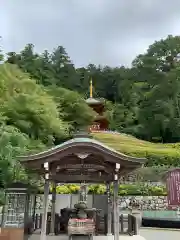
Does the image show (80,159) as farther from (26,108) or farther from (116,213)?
(26,108)

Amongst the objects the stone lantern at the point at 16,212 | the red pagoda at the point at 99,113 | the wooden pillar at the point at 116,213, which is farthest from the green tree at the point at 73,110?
the wooden pillar at the point at 116,213

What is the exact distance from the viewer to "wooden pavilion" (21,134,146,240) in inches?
354

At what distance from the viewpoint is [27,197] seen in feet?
32.5

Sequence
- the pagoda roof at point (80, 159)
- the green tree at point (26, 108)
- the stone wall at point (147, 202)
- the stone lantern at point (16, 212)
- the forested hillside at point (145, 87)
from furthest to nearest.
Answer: the forested hillside at point (145, 87) → the green tree at point (26, 108) → the stone wall at point (147, 202) → the stone lantern at point (16, 212) → the pagoda roof at point (80, 159)

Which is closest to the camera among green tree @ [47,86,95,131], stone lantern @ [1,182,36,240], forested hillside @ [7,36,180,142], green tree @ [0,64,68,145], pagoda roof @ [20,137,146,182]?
pagoda roof @ [20,137,146,182]

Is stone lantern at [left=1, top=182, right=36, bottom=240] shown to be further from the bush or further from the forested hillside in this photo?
the forested hillside

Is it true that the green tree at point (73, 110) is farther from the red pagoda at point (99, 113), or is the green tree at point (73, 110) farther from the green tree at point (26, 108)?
the red pagoda at point (99, 113)

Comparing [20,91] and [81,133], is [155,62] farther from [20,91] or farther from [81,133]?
[81,133]

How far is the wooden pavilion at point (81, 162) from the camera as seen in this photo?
29.5 ft

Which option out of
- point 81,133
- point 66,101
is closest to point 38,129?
point 66,101

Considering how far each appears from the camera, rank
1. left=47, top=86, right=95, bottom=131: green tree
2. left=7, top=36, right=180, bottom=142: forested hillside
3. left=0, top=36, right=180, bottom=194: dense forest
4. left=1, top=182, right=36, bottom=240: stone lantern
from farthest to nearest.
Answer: left=7, top=36, right=180, bottom=142: forested hillside, left=47, top=86, right=95, bottom=131: green tree, left=0, top=36, right=180, bottom=194: dense forest, left=1, top=182, right=36, bottom=240: stone lantern

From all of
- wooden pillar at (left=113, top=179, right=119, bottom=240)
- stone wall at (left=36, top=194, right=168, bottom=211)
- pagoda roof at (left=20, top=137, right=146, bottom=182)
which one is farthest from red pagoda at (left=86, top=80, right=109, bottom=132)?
wooden pillar at (left=113, top=179, right=119, bottom=240)

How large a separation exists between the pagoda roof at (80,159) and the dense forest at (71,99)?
6123 millimetres

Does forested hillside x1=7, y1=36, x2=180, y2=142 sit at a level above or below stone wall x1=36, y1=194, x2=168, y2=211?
above
